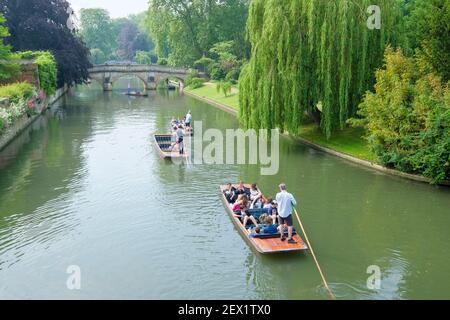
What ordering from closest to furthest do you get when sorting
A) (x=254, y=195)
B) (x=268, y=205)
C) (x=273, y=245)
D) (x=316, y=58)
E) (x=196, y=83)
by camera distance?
(x=273, y=245)
(x=268, y=205)
(x=254, y=195)
(x=316, y=58)
(x=196, y=83)

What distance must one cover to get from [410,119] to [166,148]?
1368cm

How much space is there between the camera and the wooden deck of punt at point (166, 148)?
87.0 feet

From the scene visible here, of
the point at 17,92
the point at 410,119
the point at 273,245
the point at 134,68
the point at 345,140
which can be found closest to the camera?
the point at 273,245

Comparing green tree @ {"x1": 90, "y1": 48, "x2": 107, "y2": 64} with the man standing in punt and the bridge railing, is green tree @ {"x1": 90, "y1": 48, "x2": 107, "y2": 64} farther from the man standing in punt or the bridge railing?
the man standing in punt

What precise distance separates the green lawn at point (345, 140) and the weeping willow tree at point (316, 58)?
1.18 m

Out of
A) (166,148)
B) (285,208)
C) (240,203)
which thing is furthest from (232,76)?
(285,208)

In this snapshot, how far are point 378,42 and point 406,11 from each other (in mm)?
23329

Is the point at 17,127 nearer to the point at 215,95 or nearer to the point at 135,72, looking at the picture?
the point at 215,95

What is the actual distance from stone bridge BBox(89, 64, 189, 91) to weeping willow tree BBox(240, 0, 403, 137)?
54.0 meters

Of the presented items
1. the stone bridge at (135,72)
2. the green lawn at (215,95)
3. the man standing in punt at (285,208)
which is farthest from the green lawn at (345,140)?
the stone bridge at (135,72)

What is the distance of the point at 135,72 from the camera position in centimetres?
8069

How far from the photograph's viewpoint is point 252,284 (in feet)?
42.1

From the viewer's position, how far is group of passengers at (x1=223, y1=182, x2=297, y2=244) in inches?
567
